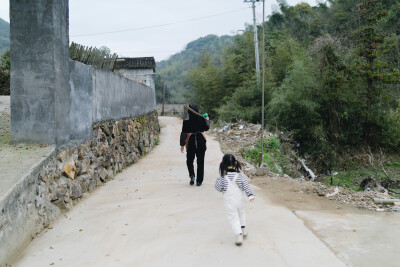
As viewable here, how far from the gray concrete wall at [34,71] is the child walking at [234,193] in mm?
2685

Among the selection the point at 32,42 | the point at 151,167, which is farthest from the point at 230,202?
the point at 151,167

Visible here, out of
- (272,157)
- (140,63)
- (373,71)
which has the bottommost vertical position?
(272,157)

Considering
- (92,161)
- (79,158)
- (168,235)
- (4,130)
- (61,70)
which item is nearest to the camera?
(168,235)

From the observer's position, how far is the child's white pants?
401 cm

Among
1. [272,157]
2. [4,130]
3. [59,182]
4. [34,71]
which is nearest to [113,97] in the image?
[4,130]

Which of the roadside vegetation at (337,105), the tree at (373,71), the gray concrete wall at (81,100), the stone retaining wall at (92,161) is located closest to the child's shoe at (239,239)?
the stone retaining wall at (92,161)

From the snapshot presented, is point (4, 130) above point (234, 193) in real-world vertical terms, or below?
above

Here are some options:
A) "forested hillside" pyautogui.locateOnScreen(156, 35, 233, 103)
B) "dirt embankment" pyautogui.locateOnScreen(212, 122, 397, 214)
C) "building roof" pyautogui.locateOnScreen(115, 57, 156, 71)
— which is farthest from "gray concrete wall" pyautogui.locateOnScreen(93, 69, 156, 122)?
"forested hillside" pyautogui.locateOnScreen(156, 35, 233, 103)

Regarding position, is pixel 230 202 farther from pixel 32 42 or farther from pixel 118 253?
→ pixel 32 42

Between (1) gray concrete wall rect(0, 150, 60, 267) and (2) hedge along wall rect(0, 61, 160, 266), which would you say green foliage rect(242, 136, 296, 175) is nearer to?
(2) hedge along wall rect(0, 61, 160, 266)

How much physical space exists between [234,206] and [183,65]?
82.8 m

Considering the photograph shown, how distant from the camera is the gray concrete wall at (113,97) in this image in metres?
7.50

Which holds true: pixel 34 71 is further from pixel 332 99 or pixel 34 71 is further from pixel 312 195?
pixel 332 99

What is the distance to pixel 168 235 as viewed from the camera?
439 centimetres
